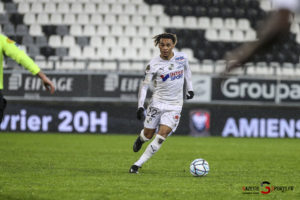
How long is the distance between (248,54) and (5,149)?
402 inches

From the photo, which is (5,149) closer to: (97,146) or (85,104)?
(97,146)

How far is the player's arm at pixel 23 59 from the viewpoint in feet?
23.9

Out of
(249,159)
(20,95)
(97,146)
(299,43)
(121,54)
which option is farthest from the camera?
(299,43)

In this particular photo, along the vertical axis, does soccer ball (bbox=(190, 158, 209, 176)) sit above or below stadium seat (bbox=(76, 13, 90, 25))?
below

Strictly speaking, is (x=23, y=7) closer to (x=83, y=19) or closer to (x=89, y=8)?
(x=83, y=19)

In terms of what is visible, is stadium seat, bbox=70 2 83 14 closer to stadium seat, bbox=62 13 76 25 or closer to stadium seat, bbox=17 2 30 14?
stadium seat, bbox=62 13 76 25

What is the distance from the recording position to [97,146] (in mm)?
16391

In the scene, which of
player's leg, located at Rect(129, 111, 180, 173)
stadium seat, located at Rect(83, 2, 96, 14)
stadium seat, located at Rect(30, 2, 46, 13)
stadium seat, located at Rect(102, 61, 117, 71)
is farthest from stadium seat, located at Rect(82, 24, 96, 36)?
player's leg, located at Rect(129, 111, 180, 173)

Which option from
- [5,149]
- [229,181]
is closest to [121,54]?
[5,149]

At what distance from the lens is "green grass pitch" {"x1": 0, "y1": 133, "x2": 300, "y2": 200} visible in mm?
7359

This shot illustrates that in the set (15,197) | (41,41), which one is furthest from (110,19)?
(15,197)

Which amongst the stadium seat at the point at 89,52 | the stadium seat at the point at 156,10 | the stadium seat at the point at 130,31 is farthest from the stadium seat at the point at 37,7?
the stadium seat at the point at 156,10

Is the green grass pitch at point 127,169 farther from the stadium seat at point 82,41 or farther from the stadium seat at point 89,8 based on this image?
the stadium seat at point 89,8

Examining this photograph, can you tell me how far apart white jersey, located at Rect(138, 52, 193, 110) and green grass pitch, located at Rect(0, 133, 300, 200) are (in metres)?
1.13
